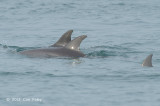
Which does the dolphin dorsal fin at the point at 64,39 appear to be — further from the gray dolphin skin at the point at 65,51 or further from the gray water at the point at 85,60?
the gray water at the point at 85,60

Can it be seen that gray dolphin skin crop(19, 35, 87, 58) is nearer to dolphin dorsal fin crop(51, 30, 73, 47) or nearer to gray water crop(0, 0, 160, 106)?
gray water crop(0, 0, 160, 106)

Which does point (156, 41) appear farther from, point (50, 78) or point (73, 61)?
point (50, 78)

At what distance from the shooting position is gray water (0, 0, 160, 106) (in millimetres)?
11891

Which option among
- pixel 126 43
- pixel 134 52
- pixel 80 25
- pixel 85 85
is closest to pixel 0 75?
pixel 85 85

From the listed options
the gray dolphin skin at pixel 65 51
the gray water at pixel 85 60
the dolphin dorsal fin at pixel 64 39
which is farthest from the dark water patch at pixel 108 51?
the dolphin dorsal fin at pixel 64 39

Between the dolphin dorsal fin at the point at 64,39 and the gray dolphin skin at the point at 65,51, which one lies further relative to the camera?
the dolphin dorsal fin at the point at 64,39

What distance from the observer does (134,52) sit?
Result: 17531 mm

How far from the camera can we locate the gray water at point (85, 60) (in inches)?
468

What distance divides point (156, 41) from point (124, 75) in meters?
6.70

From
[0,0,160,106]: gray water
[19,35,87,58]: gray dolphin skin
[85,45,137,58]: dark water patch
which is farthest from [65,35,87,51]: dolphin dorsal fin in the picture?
[85,45,137,58]: dark water patch

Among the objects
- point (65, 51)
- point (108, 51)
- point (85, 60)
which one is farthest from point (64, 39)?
point (108, 51)

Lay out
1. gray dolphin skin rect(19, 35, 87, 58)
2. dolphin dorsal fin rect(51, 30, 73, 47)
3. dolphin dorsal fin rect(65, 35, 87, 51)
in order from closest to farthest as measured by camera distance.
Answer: dolphin dorsal fin rect(65, 35, 87, 51) < gray dolphin skin rect(19, 35, 87, 58) < dolphin dorsal fin rect(51, 30, 73, 47)

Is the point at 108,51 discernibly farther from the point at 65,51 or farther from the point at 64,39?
the point at 65,51

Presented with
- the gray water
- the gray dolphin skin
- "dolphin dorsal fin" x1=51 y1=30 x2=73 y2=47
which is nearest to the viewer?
the gray water
